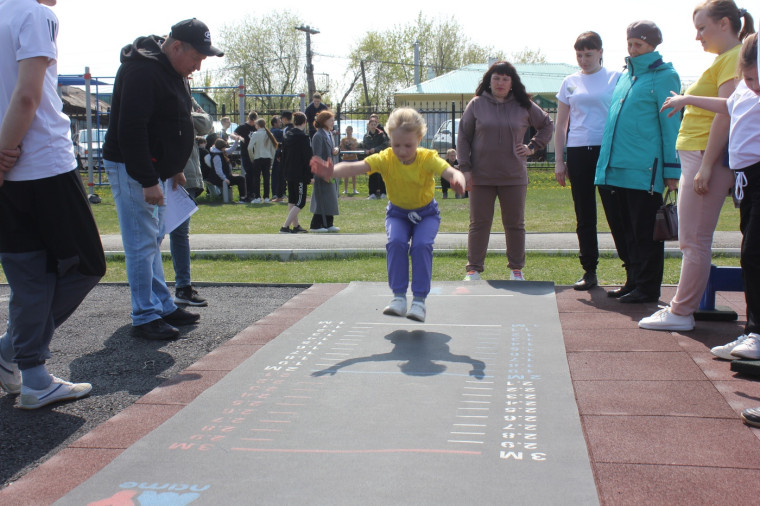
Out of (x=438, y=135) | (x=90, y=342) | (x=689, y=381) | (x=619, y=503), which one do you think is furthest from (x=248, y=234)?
(x=438, y=135)

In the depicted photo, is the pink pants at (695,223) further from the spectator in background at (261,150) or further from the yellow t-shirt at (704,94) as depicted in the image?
the spectator in background at (261,150)

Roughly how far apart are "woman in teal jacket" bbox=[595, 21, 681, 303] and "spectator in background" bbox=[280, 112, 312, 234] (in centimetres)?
628

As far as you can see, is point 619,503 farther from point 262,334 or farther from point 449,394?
point 262,334

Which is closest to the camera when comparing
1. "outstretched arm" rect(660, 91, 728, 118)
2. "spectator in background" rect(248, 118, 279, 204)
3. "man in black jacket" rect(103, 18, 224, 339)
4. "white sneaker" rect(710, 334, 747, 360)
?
"white sneaker" rect(710, 334, 747, 360)

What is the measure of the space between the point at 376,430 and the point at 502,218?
4.06 meters

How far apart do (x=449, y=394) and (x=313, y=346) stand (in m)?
1.22

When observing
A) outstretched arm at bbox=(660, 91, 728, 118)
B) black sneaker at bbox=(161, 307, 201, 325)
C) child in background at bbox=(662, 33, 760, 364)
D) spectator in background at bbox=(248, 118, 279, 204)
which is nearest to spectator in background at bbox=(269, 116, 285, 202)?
spectator in background at bbox=(248, 118, 279, 204)

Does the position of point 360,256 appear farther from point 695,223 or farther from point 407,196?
point 695,223

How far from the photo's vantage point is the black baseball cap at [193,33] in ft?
16.2

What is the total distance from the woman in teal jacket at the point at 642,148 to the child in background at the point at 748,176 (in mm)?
1432

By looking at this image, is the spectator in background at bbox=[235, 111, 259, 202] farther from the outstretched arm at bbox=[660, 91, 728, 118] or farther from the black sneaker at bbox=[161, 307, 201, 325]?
the outstretched arm at bbox=[660, 91, 728, 118]

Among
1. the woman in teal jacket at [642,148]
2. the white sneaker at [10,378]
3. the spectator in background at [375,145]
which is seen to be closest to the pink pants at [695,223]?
the woman in teal jacket at [642,148]

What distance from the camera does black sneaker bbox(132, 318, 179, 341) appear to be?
5.02 meters

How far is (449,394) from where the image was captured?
3.66 meters
